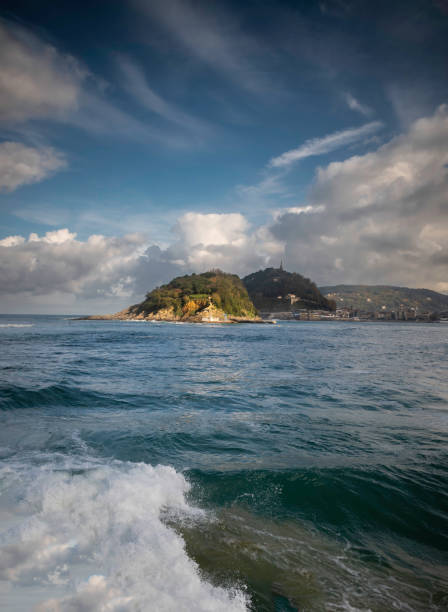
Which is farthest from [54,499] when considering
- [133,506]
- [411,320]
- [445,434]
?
[411,320]

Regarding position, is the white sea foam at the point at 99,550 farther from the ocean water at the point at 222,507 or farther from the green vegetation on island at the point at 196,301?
the green vegetation on island at the point at 196,301

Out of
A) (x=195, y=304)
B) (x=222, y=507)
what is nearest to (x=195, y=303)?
(x=195, y=304)

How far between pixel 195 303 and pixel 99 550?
125194mm

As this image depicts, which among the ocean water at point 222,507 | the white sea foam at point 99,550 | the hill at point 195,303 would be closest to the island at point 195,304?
the hill at point 195,303

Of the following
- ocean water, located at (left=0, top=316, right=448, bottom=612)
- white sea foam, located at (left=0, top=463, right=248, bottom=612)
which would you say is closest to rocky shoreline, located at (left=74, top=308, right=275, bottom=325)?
ocean water, located at (left=0, top=316, right=448, bottom=612)

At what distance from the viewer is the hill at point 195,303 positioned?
124188 mm

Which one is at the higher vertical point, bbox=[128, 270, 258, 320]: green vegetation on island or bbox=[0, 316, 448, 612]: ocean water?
bbox=[128, 270, 258, 320]: green vegetation on island

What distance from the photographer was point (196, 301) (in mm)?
128375

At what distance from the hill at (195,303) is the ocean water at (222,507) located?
111m

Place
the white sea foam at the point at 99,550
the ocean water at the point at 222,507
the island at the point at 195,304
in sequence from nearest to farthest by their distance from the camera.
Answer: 1. the white sea foam at the point at 99,550
2. the ocean water at the point at 222,507
3. the island at the point at 195,304

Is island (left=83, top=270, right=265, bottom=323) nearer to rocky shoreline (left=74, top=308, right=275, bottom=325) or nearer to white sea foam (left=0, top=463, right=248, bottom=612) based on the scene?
rocky shoreline (left=74, top=308, right=275, bottom=325)

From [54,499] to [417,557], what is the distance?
466 cm

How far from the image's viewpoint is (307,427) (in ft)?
23.8

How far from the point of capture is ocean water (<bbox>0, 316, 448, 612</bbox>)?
271 cm
